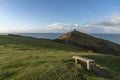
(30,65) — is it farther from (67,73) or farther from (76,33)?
(76,33)

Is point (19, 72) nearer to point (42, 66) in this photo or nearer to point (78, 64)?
point (42, 66)

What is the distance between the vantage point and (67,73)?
17297 millimetres

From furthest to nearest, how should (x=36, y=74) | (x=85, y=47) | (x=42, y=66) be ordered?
(x=85, y=47)
(x=42, y=66)
(x=36, y=74)

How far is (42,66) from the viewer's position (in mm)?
19156

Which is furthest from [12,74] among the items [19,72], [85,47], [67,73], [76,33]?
[76,33]

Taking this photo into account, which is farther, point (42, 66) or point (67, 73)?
point (42, 66)

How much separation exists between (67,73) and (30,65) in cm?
457

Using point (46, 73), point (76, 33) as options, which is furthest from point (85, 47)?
point (46, 73)

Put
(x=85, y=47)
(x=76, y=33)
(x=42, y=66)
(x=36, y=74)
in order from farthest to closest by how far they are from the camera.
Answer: (x=76, y=33) < (x=85, y=47) < (x=42, y=66) < (x=36, y=74)

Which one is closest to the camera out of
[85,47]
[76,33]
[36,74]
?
[36,74]

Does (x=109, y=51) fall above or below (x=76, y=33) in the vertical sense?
below

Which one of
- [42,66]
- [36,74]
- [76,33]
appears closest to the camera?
[36,74]

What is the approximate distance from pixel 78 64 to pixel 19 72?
6397 mm

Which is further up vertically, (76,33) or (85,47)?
(76,33)
